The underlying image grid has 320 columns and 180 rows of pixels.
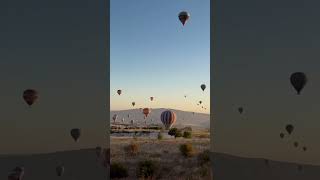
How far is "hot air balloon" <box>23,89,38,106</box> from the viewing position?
3231 cm

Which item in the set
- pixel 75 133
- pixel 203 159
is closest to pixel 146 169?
pixel 75 133

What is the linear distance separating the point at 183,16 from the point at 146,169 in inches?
560

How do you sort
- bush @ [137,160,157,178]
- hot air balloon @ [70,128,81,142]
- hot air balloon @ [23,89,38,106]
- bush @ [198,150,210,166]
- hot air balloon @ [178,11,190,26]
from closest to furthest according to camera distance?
bush @ [137,160,157,178] < hot air balloon @ [23,89,38,106] < bush @ [198,150,210,166] < hot air balloon @ [70,128,81,142] < hot air balloon @ [178,11,190,26]

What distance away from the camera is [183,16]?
135 ft

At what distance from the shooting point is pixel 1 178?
3409 cm
